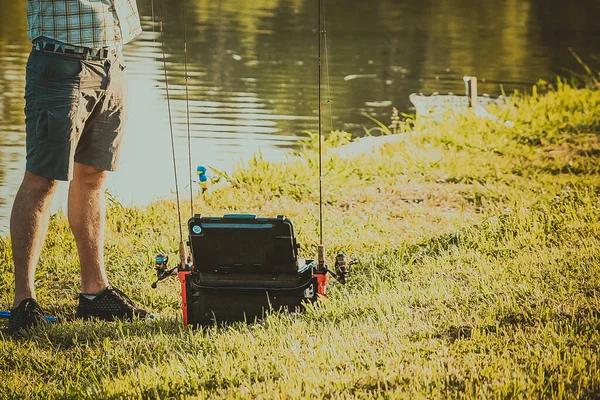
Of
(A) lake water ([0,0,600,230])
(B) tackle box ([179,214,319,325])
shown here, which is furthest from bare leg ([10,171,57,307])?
(A) lake water ([0,0,600,230])

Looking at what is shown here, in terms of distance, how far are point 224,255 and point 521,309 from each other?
1.16 metres

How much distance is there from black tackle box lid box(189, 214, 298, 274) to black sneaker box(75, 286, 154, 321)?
484mm

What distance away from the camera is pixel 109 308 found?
3.81 m

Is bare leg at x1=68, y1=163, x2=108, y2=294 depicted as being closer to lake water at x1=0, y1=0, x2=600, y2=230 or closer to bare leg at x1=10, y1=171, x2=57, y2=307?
bare leg at x1=10, y1=171, x2=57, y2=307

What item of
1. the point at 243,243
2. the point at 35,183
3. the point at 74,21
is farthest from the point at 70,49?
the point at 243,243

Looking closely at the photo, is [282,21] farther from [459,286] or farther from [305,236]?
[459,286]

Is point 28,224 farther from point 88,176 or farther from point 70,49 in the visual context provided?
point 70,49

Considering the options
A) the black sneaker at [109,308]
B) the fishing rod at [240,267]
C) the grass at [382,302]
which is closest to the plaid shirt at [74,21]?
the fishing rod at [240,267]

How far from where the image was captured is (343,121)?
34.1 ft

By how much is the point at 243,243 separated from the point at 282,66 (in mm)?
10351

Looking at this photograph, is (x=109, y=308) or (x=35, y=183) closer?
(x=35, y=183)

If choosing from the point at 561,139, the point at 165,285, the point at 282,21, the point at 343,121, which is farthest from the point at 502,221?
the point at 282,21

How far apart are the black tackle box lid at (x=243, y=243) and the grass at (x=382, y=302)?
239 millimetres

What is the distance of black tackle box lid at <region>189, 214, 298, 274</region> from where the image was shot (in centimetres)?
340
